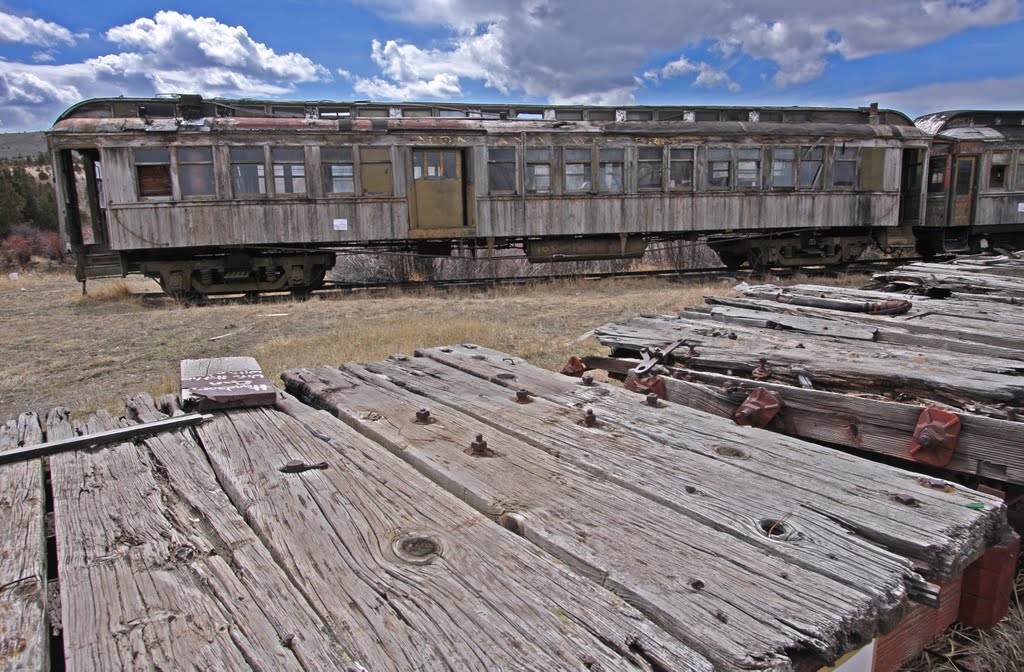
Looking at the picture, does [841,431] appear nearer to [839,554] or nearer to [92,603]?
[839,554]

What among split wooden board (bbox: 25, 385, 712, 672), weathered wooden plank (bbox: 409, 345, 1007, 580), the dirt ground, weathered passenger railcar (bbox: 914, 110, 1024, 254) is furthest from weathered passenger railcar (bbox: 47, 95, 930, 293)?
split wooden board (bbox: 25, 385, 712, 672)

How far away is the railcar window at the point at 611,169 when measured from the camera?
15.5m

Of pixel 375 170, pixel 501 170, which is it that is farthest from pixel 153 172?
pixel 501 170

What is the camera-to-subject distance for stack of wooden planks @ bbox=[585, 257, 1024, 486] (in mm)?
2691

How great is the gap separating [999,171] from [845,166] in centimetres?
466

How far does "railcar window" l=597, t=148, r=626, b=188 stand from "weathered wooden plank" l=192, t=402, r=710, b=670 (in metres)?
14.1

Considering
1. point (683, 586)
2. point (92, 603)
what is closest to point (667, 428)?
point (683, 586)

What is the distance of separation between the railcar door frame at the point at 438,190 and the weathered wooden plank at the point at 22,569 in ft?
41.6

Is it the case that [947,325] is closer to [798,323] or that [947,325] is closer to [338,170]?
[798,323]

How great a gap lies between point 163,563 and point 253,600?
310 mm

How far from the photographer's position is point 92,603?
4.74 ft

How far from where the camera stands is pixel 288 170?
45.7 ft

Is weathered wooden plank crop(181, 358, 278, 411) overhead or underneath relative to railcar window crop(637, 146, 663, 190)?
underneath

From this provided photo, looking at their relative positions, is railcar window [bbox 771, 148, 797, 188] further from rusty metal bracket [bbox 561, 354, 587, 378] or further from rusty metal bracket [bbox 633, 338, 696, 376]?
rusty metal bracket [bbox 561, 354, 587, 378]
